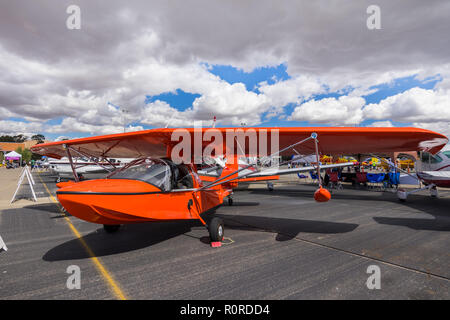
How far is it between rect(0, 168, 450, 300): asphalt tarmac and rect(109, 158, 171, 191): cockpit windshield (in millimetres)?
1404

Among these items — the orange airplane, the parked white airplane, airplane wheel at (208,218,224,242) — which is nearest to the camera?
the orange airplane

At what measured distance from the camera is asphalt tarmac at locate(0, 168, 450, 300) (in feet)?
10.2

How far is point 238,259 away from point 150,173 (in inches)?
93.1

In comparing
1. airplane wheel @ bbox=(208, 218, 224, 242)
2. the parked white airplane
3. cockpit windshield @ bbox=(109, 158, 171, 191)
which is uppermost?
cockpit windshield @ bbox=(109, 158, 171, 191)

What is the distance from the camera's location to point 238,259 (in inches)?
165

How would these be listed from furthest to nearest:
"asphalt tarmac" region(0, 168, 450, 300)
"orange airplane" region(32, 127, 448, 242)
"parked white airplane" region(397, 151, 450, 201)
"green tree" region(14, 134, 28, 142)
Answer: "green tree" region(14, 134, 28, 142) → "parked white airplane" region(397, 151, 450, 201) → "orange airplane" region(32, 127, 448, 242) → "asphalt tarmac" region(0, 168, 450, 300)

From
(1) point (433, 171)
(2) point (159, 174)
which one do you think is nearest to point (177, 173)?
(2) point (159, 174)

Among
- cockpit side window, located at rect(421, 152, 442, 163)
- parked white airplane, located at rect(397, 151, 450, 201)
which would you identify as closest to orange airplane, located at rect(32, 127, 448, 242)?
parked white airplane, located at rect(397, 151, 450, 201)

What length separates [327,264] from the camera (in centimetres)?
391

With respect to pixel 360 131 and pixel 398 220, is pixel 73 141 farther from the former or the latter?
pixel 398 220

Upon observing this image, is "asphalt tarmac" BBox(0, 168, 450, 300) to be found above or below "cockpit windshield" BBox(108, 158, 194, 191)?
below

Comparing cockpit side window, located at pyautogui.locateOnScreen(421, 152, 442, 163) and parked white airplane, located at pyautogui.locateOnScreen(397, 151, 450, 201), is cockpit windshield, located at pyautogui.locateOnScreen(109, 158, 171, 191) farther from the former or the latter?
cockpit side window, located at pyautogui.locateOnScreen(421, 152, 442, 163)

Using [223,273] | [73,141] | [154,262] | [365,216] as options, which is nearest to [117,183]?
[154,262]
